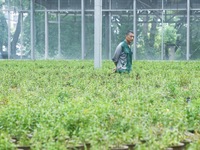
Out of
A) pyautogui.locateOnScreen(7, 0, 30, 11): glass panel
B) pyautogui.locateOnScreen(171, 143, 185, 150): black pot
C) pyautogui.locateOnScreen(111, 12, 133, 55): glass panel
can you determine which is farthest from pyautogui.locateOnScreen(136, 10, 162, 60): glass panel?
pyautogui.locateOnScreen(171, 143, 185, 150): black pot

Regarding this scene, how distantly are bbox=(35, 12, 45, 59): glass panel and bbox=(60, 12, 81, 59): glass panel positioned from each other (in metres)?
1.35

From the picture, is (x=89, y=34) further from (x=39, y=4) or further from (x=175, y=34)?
(x=175, y=34)

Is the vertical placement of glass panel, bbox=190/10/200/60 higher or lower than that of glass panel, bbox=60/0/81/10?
lower

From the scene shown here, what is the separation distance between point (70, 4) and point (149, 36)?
5706 mm

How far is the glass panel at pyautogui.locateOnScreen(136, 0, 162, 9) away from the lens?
118 feet

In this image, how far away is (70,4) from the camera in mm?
37812

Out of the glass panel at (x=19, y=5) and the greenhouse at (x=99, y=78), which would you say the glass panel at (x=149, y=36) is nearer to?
the greenhouse at (x=99, y=78)

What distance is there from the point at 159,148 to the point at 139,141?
1.18 ft

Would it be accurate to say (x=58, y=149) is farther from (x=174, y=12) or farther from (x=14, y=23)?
(x=14, y=23)

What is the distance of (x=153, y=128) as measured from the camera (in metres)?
6.36

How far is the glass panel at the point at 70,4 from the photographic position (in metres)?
37.6

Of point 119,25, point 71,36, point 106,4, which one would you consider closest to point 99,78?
point 119,25

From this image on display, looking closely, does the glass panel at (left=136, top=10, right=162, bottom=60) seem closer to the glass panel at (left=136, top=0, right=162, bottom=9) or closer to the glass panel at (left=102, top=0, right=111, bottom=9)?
the glass panel at (left=136, top=0, right=162, bottom=9)

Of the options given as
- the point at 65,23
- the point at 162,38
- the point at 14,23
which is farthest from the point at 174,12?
the point at 14,23
